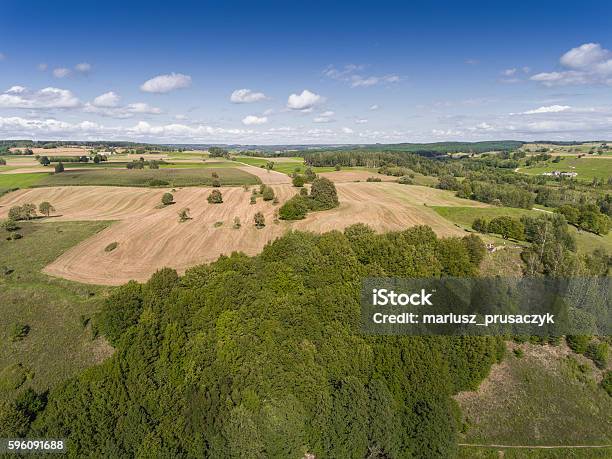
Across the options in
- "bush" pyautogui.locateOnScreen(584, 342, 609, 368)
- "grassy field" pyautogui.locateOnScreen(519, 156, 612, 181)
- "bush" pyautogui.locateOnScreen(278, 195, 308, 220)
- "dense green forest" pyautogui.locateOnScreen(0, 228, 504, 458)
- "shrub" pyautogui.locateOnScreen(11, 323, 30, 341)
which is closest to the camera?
"dense green forest" pyautogui.locateOnScreen(0, 228, 504, 458)

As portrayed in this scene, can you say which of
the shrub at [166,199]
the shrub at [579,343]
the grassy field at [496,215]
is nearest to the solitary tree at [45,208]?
the shrub at [166,199]

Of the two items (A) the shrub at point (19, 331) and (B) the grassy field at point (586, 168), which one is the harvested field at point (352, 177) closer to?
(B) the grassy field at point (586, 168)

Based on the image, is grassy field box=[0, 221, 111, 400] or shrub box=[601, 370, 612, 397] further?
shrub box=[601, 370, 612, 397]

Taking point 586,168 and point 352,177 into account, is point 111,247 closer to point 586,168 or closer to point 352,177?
point 352,177

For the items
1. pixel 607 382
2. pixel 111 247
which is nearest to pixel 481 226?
pixel 607 382

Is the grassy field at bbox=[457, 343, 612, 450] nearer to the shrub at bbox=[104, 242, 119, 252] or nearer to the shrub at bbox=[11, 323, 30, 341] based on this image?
the shrub at bbox=[11, 323, 30, 341]

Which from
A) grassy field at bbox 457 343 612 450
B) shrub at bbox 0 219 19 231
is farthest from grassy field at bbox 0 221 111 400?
grassy field at bbox 457 343 612 450
